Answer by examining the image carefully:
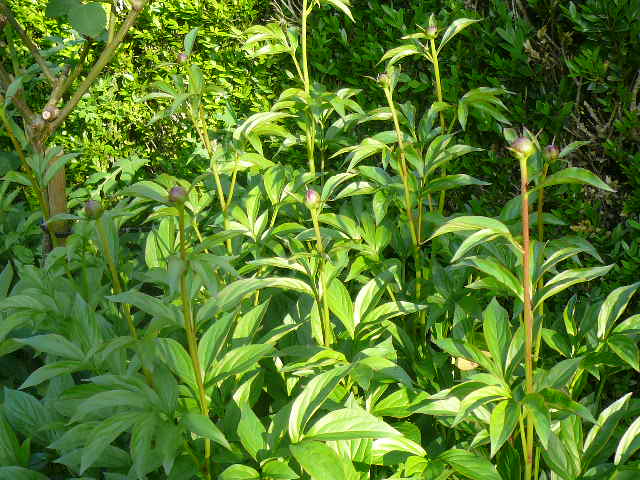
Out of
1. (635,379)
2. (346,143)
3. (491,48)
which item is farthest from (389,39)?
(635,379)

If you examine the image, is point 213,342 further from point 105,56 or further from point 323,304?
point 105,56

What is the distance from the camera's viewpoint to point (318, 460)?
1.14 m

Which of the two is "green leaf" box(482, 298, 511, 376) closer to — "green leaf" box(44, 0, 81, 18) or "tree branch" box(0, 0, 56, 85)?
"green leaf" box(44, 0, 81, 18)

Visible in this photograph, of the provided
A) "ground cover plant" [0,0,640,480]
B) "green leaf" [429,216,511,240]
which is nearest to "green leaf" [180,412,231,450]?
"ground cover plant" [0,0,640,480]

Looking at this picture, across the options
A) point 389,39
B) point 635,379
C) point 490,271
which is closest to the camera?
point 490,271

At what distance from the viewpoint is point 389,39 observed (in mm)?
2930

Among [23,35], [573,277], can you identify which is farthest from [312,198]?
[23,35]

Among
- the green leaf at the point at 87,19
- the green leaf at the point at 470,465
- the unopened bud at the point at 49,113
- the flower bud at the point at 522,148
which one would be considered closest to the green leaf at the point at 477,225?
the flower bud at the point at 522,148

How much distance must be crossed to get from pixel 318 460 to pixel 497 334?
1.57ft

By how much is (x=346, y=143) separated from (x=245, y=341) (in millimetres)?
1040

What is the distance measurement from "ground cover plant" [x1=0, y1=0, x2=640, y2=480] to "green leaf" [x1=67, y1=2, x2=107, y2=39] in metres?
0.06

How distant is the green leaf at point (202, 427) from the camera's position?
3.73ft

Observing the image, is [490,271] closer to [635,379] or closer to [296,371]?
[296,371]

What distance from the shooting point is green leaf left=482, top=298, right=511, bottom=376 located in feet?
4.34
